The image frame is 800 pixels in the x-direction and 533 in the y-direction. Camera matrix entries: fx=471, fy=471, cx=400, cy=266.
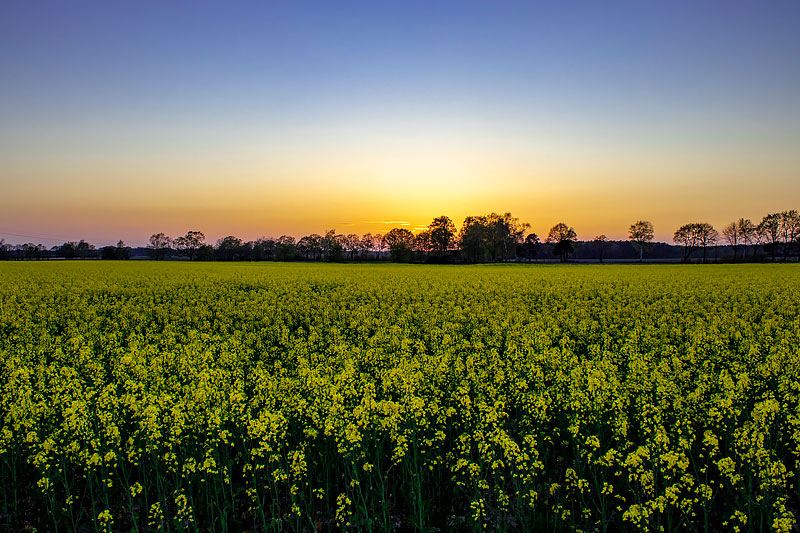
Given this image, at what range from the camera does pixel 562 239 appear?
128 meters

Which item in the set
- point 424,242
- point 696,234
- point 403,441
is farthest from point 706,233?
point 403,441

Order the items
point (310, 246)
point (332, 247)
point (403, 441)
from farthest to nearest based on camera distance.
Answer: point (310, 246)
point (332, 247)
point (403, 441)

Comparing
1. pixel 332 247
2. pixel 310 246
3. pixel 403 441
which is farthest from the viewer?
pixel 310 246

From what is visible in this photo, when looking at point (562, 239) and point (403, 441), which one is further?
point (562, 239)

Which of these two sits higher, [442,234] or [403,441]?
[442,234]

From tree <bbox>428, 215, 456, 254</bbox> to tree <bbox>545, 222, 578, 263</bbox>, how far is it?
2771 cm

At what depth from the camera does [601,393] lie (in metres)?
6.26

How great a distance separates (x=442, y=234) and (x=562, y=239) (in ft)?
110

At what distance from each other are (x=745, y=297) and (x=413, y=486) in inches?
897

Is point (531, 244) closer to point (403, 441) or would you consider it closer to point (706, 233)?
point (706, 233)

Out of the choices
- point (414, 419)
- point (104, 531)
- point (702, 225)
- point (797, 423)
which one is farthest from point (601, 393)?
point (702, 225)

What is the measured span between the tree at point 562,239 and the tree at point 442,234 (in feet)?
90.9

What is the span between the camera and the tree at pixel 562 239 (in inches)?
4823

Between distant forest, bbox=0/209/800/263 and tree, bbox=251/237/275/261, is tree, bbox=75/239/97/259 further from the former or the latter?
tree, bbox=251/237/275/261
